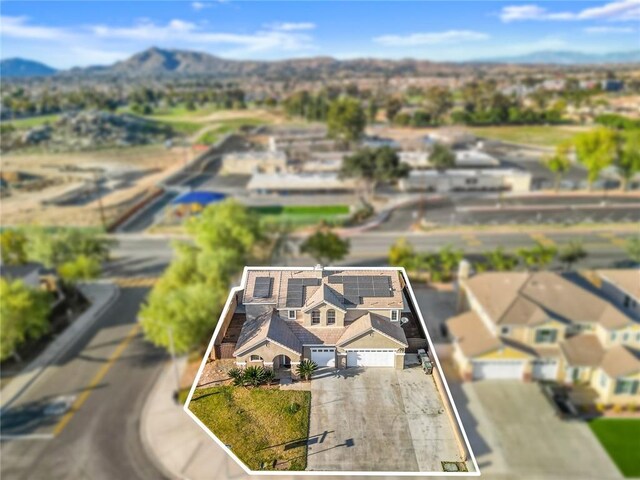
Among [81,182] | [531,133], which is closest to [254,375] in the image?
[81,182]

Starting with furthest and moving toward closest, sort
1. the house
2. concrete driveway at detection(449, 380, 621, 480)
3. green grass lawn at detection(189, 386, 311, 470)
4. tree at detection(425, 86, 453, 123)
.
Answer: tree at detection(425, 86, 453, 123) < concrete driveway at detection(449, 380, 621, 480) < the house < green grass lawn at detection(189, 386, 311, 470)

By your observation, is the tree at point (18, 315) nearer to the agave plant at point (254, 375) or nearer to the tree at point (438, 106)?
the agave plant at point (254, 375)

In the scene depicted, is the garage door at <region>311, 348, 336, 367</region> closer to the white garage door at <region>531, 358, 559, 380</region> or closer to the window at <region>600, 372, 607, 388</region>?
the white garage door at <region>531, 358, 559, 380</region>

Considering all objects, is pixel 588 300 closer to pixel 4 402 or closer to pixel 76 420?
pixel 76 420

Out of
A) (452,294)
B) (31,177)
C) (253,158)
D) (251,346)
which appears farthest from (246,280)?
(31,177)

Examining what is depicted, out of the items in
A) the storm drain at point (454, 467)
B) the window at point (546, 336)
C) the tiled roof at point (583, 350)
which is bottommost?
the tiled roof at point (583, 350)

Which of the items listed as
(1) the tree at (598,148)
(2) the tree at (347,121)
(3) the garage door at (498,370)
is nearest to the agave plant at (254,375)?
(3) the garage door at (498,370)

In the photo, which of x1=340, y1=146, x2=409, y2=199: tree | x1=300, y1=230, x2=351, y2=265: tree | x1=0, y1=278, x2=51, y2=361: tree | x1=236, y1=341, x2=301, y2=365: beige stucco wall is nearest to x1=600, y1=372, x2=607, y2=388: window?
x1=300, y1=230, x2=351, y2=265: tree
